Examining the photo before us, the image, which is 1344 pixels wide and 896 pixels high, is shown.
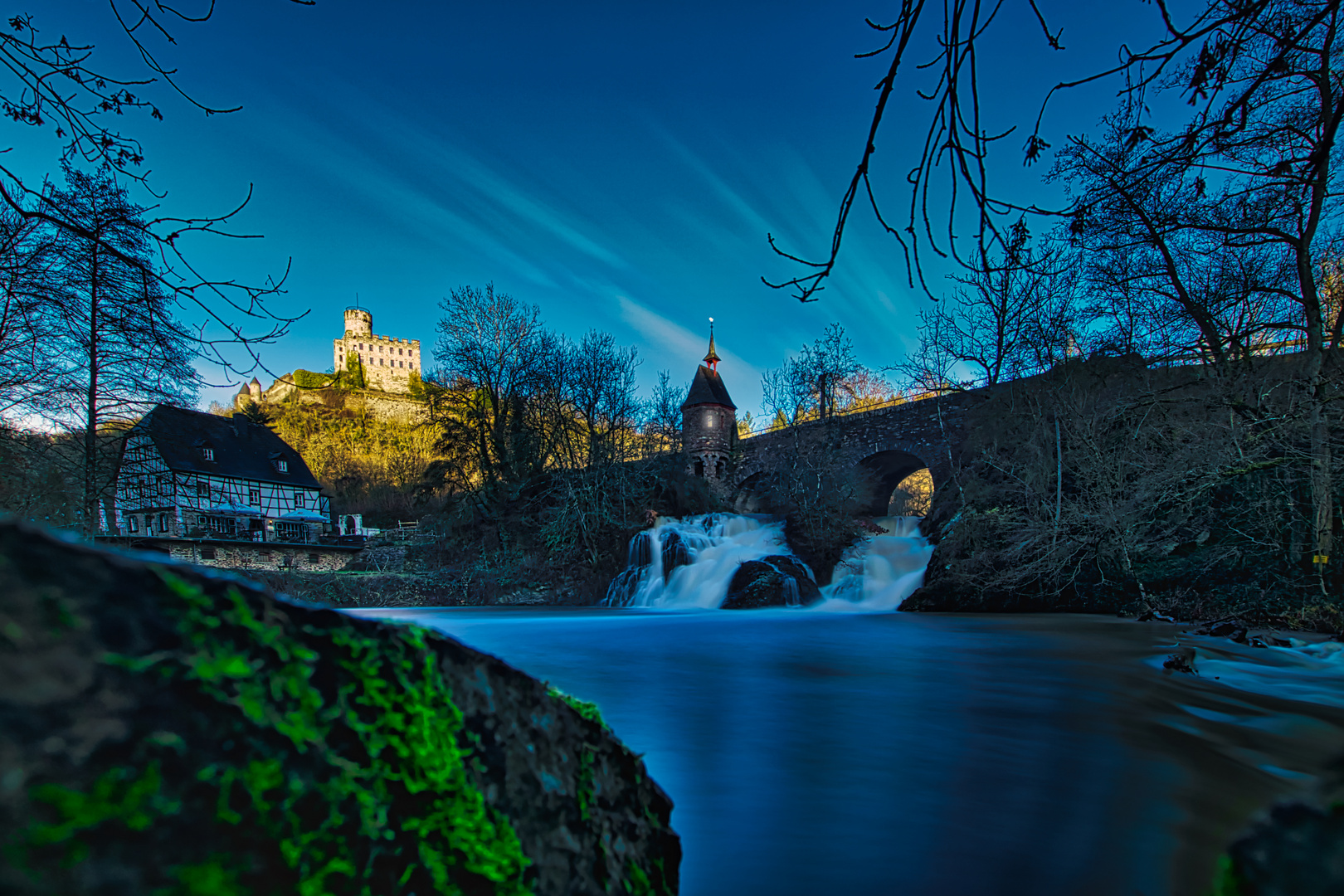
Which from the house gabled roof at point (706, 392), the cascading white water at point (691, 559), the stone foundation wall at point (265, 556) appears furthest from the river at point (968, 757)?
the house gabled roof at point (706, 392)

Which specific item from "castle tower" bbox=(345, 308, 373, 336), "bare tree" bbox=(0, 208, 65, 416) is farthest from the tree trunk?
"castle tower" bbox=(345, 308, 373, 336)

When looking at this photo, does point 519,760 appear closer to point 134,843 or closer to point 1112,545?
point 134,843

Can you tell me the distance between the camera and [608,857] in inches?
55.1

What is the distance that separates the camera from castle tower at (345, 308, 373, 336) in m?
86.1

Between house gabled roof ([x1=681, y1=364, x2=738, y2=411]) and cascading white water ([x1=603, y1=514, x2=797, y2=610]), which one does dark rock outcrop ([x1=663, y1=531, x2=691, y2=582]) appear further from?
house gabled roof ([x1=681, y1=364, x2=738, y2=411])

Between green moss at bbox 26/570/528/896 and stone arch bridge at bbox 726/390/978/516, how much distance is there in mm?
20711

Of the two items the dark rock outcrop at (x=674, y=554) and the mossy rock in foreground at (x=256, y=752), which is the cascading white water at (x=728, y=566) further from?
the mossy rock in foreground at (x=256, y=752)

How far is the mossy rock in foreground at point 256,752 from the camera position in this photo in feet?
2.51

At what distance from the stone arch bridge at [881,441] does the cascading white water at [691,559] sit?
A: 3806 mm

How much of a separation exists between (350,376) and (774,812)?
79.9 m

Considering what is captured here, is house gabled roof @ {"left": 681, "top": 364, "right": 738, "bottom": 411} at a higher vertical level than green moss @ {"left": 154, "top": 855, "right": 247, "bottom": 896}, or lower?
higher

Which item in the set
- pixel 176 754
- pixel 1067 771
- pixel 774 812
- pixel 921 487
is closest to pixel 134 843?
pixel 176 754

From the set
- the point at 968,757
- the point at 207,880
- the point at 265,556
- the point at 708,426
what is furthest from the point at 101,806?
the point at 708,426

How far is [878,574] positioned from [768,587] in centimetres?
317
